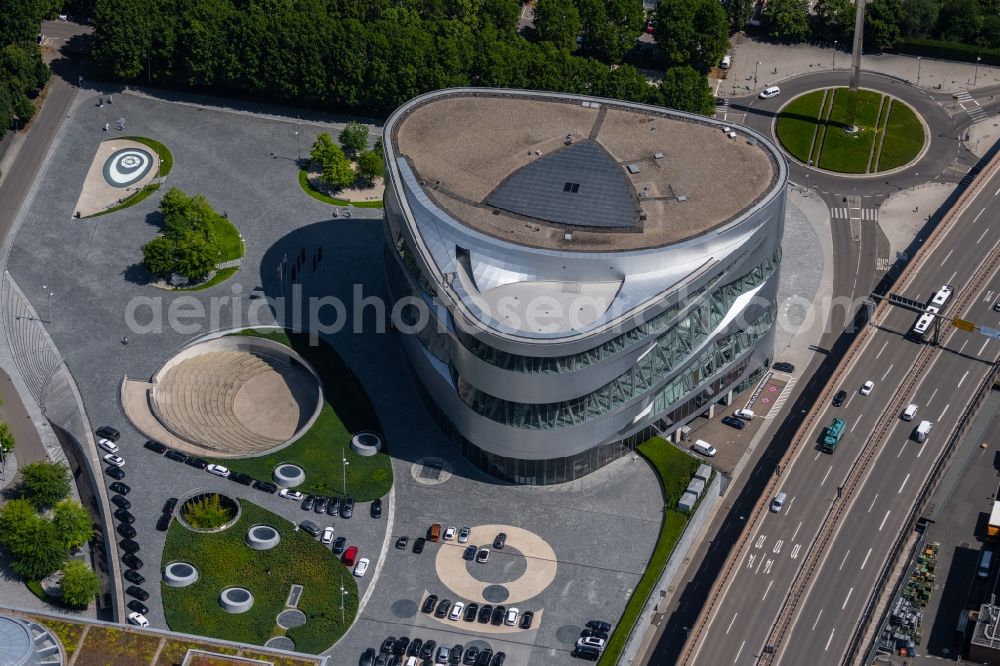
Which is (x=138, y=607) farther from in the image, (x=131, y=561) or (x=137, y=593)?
(x=131, y=561)

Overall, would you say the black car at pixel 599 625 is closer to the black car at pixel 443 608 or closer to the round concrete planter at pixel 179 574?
the black car at pixel 443 608

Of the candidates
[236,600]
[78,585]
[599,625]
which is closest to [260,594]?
[236,600]

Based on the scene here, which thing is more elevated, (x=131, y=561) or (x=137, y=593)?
(x=131, y=561)

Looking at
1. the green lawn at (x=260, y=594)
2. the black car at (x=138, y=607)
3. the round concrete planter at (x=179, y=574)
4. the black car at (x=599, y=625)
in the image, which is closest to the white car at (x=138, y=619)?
the black car at (x=138, y=607)

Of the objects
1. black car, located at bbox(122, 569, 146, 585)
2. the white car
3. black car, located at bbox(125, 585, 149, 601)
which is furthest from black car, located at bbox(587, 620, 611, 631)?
black car, located at bbox(122, 569, 146, 585)

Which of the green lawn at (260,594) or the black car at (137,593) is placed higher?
the green lawn at (260,594)

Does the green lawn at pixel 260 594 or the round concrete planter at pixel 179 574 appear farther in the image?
the round concrete planter at pixel 179 574
